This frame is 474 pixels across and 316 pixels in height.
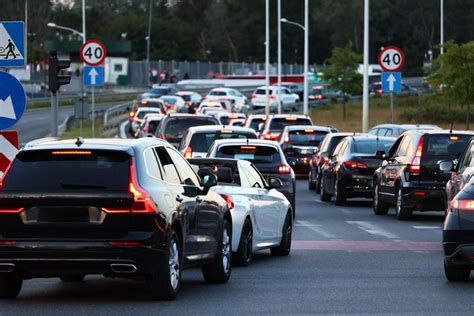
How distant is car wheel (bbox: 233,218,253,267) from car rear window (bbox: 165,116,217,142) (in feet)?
66.9

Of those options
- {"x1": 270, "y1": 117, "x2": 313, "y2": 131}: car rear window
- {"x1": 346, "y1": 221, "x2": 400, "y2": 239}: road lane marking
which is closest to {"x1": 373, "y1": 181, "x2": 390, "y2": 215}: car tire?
{"x1": 346, "y1": 221, "x2": 400, "y2": 239}: road lane marking

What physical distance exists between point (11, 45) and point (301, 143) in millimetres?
23023

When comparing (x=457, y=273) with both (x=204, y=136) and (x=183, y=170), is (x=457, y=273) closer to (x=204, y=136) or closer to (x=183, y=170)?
(x=183, y=170)

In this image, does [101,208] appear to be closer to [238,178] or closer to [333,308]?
[333,308]

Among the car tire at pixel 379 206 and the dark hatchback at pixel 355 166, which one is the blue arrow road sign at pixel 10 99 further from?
the dark hatchback at pixel 355 166

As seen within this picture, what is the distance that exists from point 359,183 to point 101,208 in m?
18.7

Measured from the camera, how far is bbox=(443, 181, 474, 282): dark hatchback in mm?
15234

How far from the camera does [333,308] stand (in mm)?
13773

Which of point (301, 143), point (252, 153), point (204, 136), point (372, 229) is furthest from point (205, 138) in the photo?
point (301, 143)

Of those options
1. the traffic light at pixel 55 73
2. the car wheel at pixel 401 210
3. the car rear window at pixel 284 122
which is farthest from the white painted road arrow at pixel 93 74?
the car wheel at pixel 401 210

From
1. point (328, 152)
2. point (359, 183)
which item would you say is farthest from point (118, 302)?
point (328, 152)

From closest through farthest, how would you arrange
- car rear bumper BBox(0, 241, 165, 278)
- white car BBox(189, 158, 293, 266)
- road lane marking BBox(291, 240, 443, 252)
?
car rear bumper BBox(0, 241, 165, 278) < white car BBox(189, 158, 293, 266) < road lane marking BBox(291, 240, 443, 252)

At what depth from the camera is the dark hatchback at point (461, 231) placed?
50.0 feet

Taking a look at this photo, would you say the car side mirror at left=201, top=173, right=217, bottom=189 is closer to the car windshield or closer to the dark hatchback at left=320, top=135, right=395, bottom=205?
the dark hatchback at left=320, top=135, right=395, bottom=205
